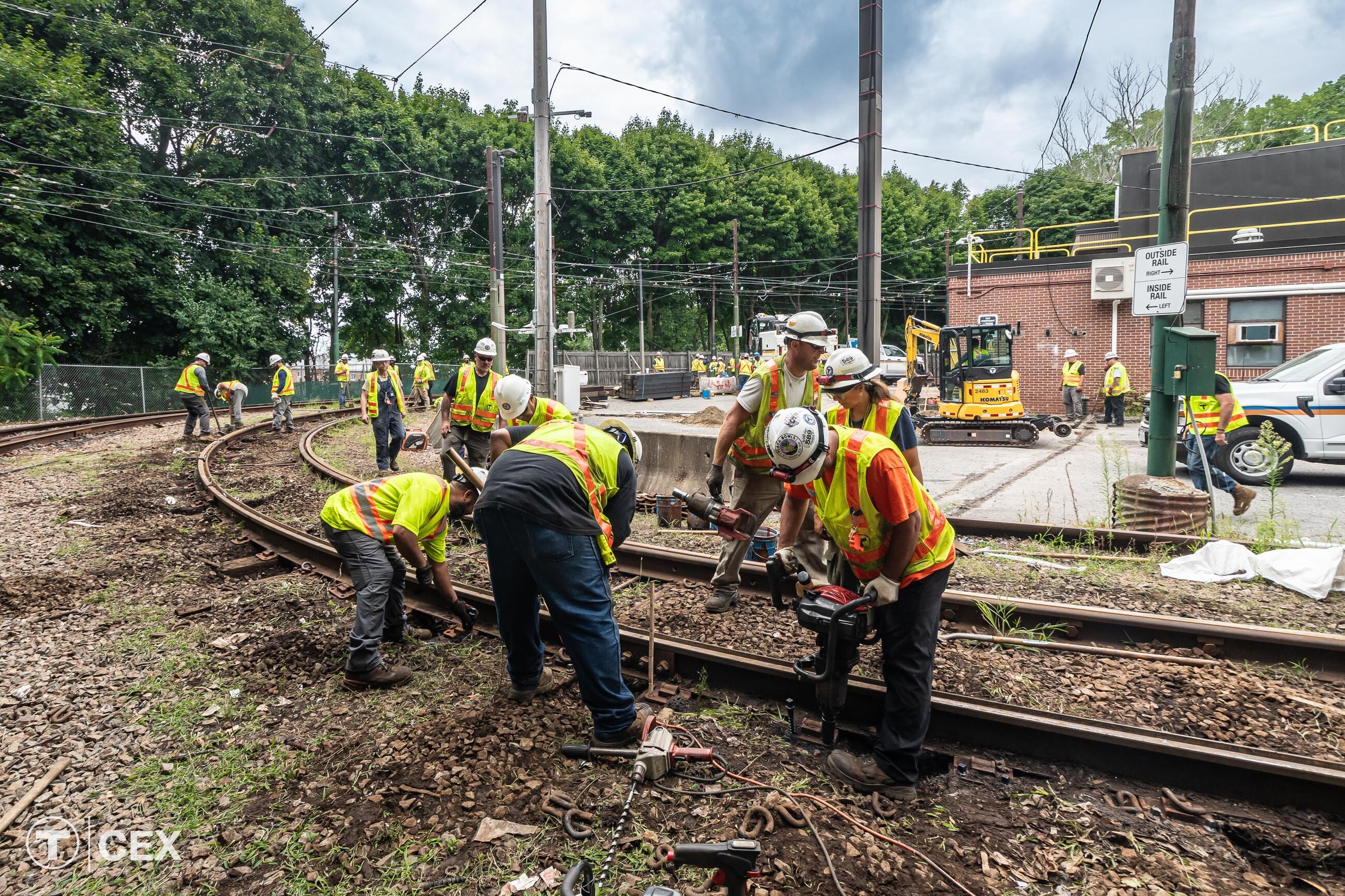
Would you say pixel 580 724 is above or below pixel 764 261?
below

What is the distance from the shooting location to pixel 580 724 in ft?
12.2

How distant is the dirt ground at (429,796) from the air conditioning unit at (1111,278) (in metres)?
21.6

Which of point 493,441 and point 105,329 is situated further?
point 105,329

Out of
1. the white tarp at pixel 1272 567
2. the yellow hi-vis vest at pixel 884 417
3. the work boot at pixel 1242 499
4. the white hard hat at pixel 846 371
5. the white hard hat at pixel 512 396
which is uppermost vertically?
the white hard hat at pixel 846 371

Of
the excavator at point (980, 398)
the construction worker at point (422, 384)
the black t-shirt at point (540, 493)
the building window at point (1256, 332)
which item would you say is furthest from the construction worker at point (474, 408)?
the building window at point (1256, 332)

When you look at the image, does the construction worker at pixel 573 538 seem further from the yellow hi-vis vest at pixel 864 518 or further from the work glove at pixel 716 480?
the work glove at pixel 716 480

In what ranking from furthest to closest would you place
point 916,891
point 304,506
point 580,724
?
1. point 304,506
2. point 580,724
3. point 916,891

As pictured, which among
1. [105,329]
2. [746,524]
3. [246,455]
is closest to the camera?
[746,524]

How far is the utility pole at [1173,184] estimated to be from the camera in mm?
7465

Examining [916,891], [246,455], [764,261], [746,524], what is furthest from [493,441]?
[764,261]

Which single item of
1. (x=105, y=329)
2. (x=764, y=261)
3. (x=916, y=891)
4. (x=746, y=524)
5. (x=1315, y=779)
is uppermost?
Answer: (x=764, y=261)

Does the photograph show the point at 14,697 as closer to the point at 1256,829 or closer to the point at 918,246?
the point at 1256,829

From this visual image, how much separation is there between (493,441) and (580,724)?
163 centimetres

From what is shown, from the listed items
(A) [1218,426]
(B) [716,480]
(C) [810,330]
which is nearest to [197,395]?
(B) [716,480]
